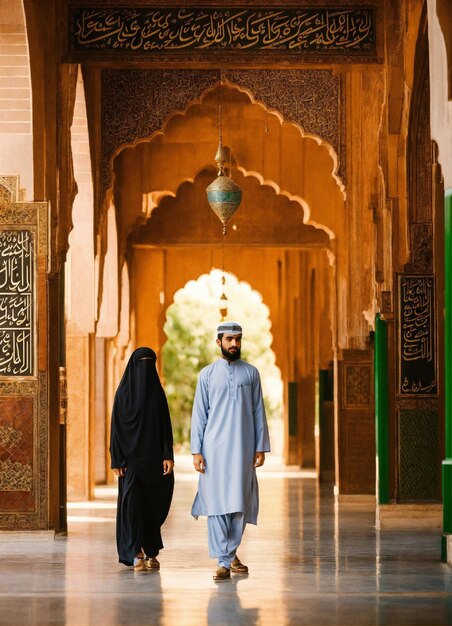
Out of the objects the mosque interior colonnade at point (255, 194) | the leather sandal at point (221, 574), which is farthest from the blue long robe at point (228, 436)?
the mosque interior colonnade at point (255, 194)

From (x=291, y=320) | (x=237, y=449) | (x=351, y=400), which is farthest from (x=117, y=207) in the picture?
(x=237, y=449)

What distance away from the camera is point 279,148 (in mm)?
13641

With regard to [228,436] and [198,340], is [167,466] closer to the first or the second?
[228,436]

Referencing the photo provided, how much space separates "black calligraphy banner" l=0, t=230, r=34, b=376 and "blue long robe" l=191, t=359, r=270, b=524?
2444mm

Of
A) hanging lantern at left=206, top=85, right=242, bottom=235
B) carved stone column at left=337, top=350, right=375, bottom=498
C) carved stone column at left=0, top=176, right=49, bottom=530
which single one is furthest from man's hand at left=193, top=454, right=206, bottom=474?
carved stone column at left=337, top=350, right=375, bottom=498

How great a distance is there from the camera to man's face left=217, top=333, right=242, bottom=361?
666 centimetres

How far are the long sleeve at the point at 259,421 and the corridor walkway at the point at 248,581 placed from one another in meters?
0.67

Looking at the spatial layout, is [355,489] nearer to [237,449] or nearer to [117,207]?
[117,207]

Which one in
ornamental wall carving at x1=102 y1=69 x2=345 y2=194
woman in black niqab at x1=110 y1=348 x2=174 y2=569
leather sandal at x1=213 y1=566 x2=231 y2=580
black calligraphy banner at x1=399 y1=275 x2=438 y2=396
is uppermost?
ornamental wall carving at x1=102 y1=69 x2=345 y2=194

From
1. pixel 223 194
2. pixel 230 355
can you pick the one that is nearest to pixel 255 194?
pixel 223 194

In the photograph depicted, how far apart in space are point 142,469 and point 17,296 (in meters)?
2.31

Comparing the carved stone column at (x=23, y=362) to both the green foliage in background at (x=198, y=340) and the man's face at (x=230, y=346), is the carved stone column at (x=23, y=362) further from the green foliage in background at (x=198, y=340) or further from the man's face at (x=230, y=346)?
the green foliage in background at (x=198, y=340)

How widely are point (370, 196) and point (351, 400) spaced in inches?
106

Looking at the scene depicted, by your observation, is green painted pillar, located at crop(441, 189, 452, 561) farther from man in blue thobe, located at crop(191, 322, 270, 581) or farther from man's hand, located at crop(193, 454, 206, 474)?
man's hand, located at crop(193, 454, 206, 474)
